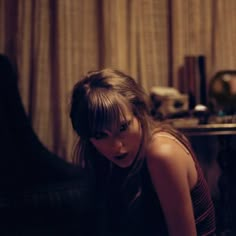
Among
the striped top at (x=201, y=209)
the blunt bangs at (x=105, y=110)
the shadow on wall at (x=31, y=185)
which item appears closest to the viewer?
the blunt bangs at (x=105, y=110)

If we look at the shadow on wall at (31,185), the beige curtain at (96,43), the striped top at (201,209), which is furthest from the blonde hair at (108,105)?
the beige curtain at (96,43)

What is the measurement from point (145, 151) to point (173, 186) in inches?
4.5

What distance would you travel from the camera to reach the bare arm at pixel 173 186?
108cm

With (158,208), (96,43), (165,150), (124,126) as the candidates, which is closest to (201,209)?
(158,208)

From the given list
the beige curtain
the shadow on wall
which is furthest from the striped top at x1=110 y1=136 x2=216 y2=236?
the beige curtain

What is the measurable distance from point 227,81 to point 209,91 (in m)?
0.14

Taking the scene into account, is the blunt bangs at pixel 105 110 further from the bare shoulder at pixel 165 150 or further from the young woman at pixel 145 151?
the bare shoulder at pixel 165 150

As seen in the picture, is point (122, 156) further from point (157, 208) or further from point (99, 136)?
point (157, 208)

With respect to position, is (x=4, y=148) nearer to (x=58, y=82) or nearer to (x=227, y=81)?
(x=58, y=82)

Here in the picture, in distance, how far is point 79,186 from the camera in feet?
5.52

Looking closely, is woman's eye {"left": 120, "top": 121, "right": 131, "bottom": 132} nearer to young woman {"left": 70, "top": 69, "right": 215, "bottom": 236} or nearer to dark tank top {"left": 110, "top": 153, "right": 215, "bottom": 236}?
young woman {"left": 70, "top": 69, "right": 215, "bottom": 236}

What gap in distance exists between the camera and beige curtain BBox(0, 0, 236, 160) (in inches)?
97.5

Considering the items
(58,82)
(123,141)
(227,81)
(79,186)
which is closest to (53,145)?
(58,82)

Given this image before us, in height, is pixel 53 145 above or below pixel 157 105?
below
